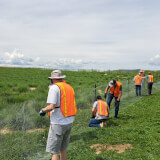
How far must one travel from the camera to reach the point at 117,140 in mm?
5512

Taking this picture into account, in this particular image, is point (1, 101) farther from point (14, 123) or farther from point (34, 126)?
point (14, 123)

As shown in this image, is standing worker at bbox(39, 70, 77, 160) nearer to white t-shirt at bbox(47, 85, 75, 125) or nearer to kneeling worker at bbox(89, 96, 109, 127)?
white t-shirt at bbox(47, 85, 75, 125)

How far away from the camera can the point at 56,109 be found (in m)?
3.40

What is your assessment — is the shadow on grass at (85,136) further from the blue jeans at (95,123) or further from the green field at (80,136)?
the blue jeans at (95,123)

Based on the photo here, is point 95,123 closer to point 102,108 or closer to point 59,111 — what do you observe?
point 102,108

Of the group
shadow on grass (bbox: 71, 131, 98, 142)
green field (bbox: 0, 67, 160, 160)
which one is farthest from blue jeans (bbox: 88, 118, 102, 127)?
shadow on grass (bbox: 71, 131, 98, 142)

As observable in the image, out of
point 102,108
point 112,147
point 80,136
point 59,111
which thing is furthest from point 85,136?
point 59,111

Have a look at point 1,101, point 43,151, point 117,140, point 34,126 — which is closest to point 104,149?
point 117,140

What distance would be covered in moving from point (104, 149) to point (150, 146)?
1188 mm

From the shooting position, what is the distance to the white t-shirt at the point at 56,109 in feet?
10.9

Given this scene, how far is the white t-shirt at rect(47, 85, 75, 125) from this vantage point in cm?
331

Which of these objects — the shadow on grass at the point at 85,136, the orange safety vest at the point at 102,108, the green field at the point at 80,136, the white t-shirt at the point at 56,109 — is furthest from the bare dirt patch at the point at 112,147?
the white t-shirt at the point at 56,109

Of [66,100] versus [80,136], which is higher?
[66,100]

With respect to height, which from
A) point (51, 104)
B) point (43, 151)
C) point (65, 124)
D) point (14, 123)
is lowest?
point (43, 151)
